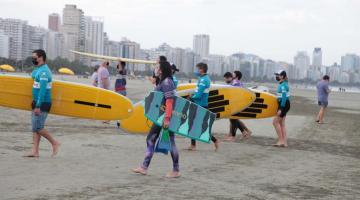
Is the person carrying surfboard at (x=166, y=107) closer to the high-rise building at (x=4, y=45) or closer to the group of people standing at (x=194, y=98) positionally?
the group of people standing at (x=194, y=98)

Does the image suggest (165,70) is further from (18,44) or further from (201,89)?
(18,44)

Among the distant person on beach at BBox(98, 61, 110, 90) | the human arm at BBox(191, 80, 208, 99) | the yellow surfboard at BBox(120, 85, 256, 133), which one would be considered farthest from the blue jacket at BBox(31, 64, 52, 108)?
the distant person on beach at BBox(98, 61, 110, 90)

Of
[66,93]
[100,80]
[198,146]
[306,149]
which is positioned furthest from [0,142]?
[306,149]

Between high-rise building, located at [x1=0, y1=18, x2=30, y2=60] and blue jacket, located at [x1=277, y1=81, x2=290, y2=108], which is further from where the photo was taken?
high-rise building, located at [x1=0, y1=18, x2=30, y2=60]

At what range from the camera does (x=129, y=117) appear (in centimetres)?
1034

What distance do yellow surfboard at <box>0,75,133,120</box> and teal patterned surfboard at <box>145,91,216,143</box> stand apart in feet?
7.52

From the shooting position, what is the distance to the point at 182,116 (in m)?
7.51

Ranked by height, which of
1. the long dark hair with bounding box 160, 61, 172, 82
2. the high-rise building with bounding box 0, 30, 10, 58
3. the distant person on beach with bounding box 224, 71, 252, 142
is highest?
the high-rise building with bounding box 0, 30, 10, 58

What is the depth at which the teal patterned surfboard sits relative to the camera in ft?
23.4

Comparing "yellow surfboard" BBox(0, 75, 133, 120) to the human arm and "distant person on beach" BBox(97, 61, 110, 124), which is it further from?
"distant person on beach" BBox(97, 61, 110, 124)

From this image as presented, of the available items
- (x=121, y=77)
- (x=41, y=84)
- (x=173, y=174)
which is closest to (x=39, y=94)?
(x=41, y=84)

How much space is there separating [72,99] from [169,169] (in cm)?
290

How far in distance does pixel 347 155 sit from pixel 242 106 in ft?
8.50

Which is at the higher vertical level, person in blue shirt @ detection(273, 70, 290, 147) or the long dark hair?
the long dark hair
